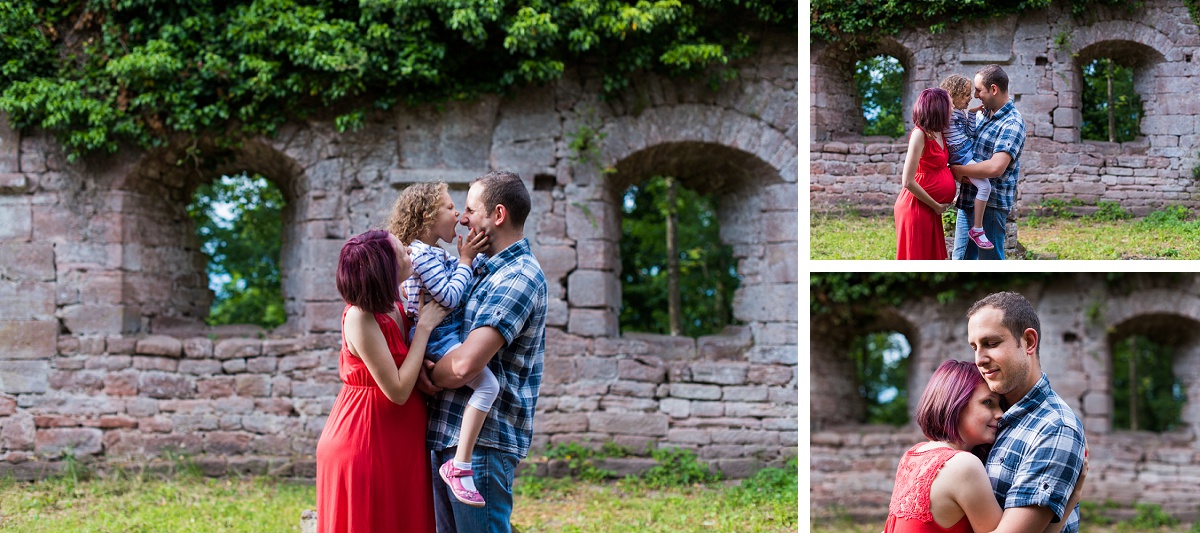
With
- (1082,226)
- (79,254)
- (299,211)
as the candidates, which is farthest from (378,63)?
(1082,226)

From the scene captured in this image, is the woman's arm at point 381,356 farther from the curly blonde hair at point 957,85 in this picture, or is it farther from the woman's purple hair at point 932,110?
the curly blonde hair at point 957,85

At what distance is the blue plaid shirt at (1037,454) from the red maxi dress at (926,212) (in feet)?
2.59

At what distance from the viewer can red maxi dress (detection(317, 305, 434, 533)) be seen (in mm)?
2900

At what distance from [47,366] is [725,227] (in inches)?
217

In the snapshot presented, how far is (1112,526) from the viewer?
300 inches

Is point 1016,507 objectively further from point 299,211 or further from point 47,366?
point 47,366

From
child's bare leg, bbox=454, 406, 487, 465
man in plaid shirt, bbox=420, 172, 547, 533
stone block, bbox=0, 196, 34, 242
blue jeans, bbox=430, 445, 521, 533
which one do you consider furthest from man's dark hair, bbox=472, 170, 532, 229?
stone block, bbox=0, 196, 34, 242

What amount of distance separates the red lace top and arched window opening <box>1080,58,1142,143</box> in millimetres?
1634

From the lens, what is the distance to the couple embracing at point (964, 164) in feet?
10.3

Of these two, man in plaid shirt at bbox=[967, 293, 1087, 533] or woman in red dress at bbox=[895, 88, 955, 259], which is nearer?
man in plaid shirt at bbox=[967, 293, 1087, 533]

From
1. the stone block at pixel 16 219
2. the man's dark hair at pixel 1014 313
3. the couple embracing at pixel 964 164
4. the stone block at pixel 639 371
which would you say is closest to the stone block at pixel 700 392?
the stone block at pixel 639 371

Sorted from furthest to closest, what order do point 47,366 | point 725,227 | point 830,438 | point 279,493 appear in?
point 830,438 → point 725,227 → point 47,366 → point 279,493

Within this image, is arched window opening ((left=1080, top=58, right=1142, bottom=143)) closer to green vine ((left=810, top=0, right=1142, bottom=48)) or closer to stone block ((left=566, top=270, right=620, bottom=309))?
green vine ((left=810, top=0, right=1142, bottom=48))

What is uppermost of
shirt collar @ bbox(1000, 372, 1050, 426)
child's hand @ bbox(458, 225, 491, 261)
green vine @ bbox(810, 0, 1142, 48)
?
green vine @ bbox(810, 0, 1142, 48)
